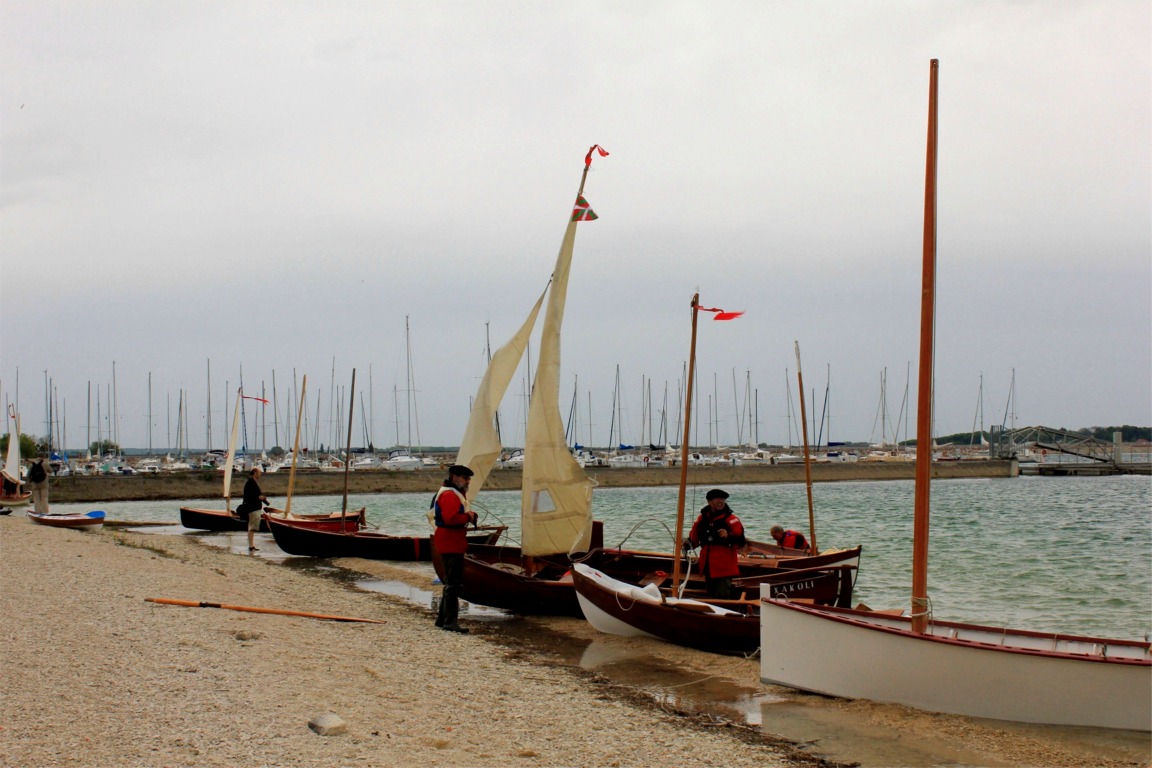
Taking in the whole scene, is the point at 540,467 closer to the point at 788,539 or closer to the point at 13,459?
the point at 788,539

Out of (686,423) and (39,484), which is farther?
(39,484)

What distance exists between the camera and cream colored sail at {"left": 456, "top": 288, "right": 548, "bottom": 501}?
15164mm

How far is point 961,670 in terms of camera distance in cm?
940

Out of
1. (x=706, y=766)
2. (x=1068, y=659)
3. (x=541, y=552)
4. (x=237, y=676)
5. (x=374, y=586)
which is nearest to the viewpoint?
(x=706, y=766)

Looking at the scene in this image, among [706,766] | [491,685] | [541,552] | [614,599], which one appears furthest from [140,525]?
[706,766]

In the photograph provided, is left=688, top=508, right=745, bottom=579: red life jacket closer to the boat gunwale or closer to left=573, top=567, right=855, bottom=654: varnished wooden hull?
left=573, top=567, right=855, bottom=654: varnished wooden hull

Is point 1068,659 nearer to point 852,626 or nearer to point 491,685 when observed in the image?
point 852,626

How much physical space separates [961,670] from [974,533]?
2888cm

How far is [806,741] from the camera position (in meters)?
8.71

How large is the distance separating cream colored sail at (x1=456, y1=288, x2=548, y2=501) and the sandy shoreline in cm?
268

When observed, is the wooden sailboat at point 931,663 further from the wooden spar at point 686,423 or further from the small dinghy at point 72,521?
the small dinghy at point 72,521

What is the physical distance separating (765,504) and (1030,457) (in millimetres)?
63892

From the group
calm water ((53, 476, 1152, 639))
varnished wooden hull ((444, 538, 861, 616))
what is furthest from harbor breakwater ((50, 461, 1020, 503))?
varnished wooden hull ((444, 538, 861, 616))

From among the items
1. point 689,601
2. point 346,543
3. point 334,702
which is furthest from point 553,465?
point 346,543
